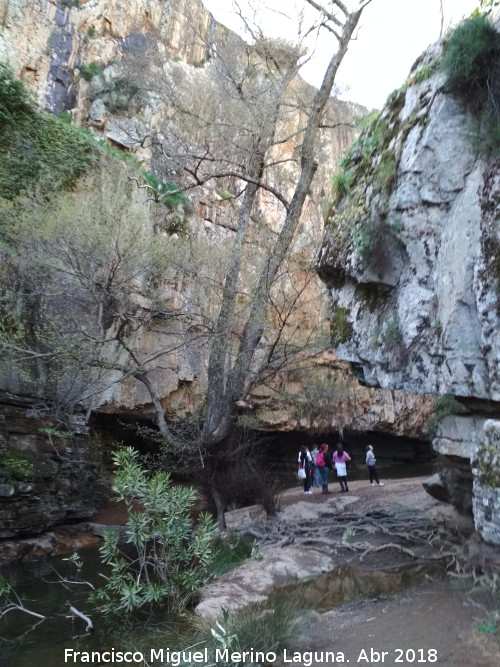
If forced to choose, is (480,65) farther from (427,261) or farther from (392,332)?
(392,332)

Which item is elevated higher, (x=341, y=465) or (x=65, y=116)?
(x=65, y=116)

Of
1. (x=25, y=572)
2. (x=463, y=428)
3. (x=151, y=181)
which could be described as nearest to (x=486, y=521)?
(x=463, y=428)

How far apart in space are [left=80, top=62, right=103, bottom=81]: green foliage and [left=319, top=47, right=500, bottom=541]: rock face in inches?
604

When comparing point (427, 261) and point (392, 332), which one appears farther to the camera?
point (392, 332)

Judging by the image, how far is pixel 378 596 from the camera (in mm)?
6578

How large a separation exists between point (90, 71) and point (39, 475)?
15388 mm

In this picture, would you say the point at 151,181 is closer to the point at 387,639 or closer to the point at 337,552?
the point at 337,552

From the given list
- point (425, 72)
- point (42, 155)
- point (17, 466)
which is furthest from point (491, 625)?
point (42, 155)

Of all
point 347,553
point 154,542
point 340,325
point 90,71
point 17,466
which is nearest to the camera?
point 154,542

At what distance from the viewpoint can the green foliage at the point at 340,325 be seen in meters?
8.19

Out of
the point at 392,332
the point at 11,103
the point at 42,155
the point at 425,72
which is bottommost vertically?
the point at 392,332

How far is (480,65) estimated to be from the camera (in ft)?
20.0

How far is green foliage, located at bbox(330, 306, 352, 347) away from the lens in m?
8.19

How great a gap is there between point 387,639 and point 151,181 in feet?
53.0
